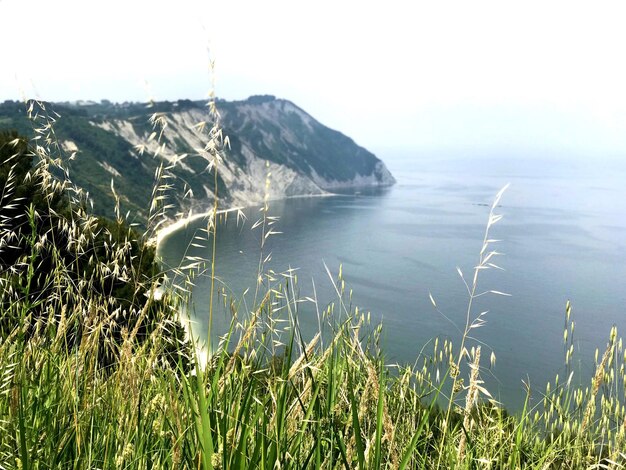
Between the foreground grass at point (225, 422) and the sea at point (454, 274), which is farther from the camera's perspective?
the sea at point (454, 274)

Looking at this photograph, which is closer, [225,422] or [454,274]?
[225,422]

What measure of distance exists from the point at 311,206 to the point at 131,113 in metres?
79.2

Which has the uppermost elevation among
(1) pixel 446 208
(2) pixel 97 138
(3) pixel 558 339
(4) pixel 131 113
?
(4) pixel 131 113

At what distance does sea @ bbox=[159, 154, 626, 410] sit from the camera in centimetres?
4538

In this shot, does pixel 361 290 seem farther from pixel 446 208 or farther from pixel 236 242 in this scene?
pixel 446 208

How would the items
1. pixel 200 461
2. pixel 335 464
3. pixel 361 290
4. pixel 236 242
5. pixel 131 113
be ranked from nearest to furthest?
pixel 200 461 → pixel 335 464 → pixel 361 290 → pixel 236 242 → pixel 131 113

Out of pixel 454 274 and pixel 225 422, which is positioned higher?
pixel 225 422

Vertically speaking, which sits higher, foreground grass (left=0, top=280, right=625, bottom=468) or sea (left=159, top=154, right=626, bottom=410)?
foreground grass (left=0, top=280, right=625, bottom=468)

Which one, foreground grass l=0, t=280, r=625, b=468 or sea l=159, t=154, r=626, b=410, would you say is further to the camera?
sea l=159, t=154, r=626, b=410

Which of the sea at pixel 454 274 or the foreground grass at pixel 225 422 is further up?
the foreground grass at pixel 225 422

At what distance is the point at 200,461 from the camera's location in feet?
5.01

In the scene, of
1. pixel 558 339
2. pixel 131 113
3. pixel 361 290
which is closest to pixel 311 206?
pixel 131 113

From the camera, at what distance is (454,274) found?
75000 mm

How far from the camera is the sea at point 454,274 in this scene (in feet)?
149
